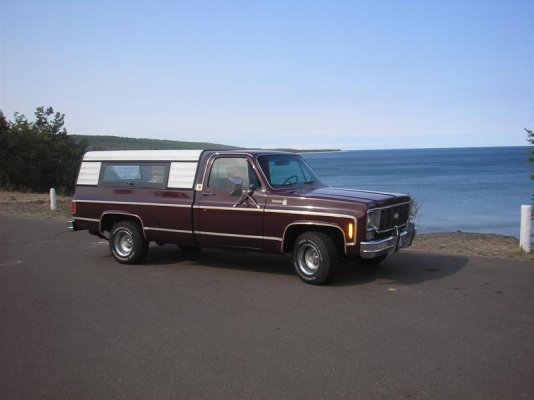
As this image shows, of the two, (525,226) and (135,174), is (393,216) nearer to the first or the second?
(525,226)

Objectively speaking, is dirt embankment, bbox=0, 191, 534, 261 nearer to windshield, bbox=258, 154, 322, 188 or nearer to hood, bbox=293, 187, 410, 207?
hood, bbox=293, 187, 410, 207

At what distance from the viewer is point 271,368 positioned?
4.67 metres

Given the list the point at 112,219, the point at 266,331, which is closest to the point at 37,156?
the point at 112,219

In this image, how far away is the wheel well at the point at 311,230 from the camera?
754cm

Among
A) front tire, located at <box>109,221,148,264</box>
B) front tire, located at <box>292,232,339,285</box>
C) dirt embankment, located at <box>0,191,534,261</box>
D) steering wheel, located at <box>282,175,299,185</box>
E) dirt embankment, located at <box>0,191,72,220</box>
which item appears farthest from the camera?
dirt embankment, located at <box>0,191,72,220</box>

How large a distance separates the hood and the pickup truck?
15 millimetres

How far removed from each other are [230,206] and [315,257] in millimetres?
1549

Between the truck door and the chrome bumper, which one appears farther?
the truck door

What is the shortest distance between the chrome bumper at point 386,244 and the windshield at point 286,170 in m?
1.66

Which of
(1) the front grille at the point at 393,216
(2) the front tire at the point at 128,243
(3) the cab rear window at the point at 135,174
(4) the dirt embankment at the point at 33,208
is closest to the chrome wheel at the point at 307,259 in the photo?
(1) the front grille at the point at 393,216

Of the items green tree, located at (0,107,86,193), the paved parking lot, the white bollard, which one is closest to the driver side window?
the paved parking lot

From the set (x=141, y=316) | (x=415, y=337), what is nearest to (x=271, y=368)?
(x=415, y=337)

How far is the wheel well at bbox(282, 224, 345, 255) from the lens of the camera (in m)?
7.54

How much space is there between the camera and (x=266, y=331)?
5.66m
